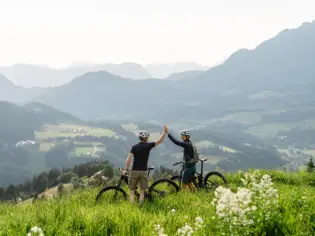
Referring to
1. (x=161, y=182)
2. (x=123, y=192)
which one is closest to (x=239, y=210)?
(x=123, y=192)

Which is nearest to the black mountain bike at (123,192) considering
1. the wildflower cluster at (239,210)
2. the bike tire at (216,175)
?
the bike tire at (216,175)

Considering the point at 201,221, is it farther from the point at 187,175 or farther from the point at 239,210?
the point at 187,175

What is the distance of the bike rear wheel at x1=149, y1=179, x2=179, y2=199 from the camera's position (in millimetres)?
12289

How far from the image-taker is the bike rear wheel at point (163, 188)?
1229 cm

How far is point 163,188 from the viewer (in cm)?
1353

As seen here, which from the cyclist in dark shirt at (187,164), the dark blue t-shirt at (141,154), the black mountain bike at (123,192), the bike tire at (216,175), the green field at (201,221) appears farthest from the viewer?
the bike tire at (216,175)

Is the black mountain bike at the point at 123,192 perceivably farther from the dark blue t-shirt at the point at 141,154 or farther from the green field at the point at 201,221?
the green field at the point at 201,221

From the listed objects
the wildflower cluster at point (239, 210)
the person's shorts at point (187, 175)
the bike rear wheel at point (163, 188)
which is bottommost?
the bike rear wheel at point (163, 188)

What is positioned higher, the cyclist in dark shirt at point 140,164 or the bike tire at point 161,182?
the cyclist in dark shirt at point 140,164

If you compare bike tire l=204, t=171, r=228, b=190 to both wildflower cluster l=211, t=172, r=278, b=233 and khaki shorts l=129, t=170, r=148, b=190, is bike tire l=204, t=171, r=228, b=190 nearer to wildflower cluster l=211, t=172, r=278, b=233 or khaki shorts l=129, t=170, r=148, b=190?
khaki shorts l=129, t=170, r=148, b=190

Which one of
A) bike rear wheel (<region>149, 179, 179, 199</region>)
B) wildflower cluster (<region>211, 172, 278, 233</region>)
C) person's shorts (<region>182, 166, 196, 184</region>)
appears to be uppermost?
wildflower cluster (<region>211, 172, 278, 233</region>)

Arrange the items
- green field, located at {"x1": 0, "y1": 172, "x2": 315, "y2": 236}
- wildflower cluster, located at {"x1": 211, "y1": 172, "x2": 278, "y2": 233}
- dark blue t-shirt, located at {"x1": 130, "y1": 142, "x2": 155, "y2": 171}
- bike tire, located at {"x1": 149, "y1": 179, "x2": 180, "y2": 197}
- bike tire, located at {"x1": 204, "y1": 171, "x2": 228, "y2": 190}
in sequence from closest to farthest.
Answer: wildflower cluster, located at {"x1": 211, "y1": 172, "x2": 278, "y2": 233}, green field, located at {"x1": 0, "y1": 172, "x2": 315, "y2": 236}, dark blue t-shirt, located at {"x1": 130, "y1": 142, "x2": 155, "y2": 171}, bike tire, located at {"x1": 149, "y1": 179, "x2": 180, "y2": 197}, bike tire, located at {"x1": 204, "y1": 171, "x2": 228, "y2": 190}

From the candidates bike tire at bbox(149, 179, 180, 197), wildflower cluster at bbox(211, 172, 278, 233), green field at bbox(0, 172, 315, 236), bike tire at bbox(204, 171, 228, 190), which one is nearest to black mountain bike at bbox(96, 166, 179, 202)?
bike tire at bbox(149, 179, 180, 197)

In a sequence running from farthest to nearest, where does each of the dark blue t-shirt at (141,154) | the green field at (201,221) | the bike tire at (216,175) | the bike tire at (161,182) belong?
1. the bike tire at (216,175)
2. the bike tire at (161,182)
3. the dark blue t-shirt at (141,154)
4. the green field at (201,221)
